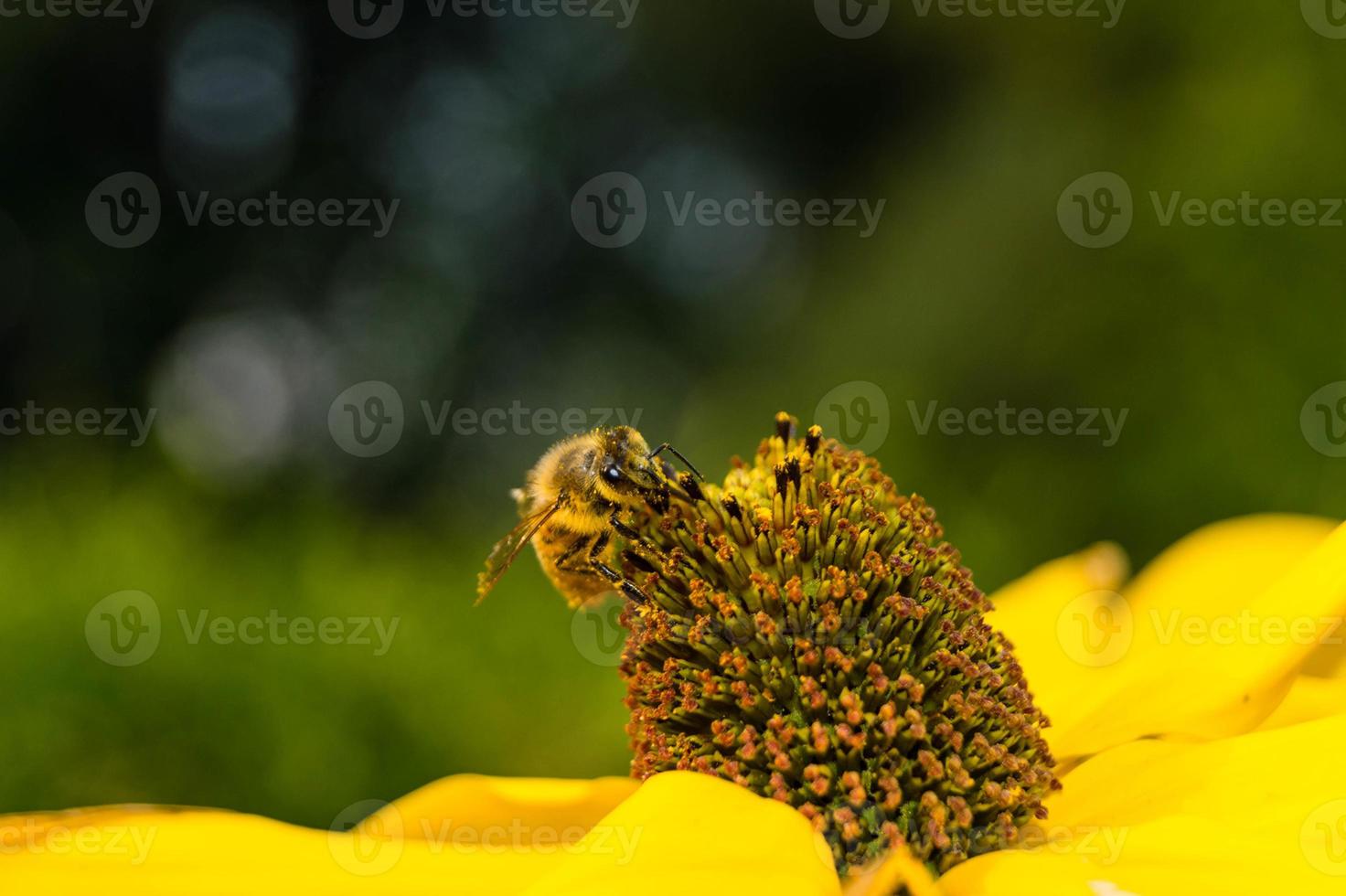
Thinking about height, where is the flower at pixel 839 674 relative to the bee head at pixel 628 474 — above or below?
below

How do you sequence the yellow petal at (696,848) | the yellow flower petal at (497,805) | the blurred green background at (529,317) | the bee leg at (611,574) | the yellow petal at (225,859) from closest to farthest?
1. the yellow petal at (696,848)
2. the yellow petal at (225,859)
3. the bee leg at (611,574)
4. the yellow flower petal at (497,805)
5. the blurred green background at (529,317)

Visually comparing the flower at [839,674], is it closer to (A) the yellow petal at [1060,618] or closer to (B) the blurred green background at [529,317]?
(A) the yellow petal at [1060,618]

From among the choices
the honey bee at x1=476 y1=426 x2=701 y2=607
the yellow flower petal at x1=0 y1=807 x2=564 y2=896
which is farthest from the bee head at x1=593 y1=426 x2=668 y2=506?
the yellow flower petal at x1=0 y1=807 x2=564 y2=896

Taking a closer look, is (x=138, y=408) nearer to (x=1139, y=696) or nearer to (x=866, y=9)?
(x=866, y=9)

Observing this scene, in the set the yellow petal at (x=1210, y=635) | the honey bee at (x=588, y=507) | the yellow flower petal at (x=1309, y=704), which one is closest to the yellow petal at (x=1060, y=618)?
the yellow petal at (x=1210, y=635)

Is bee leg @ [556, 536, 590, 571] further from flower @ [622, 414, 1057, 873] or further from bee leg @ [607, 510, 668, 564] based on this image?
flower @ [622, 414, 1057, 873]

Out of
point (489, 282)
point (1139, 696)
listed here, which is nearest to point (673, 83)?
point (489, 282)

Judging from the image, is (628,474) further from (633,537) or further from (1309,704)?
(1309,704)
